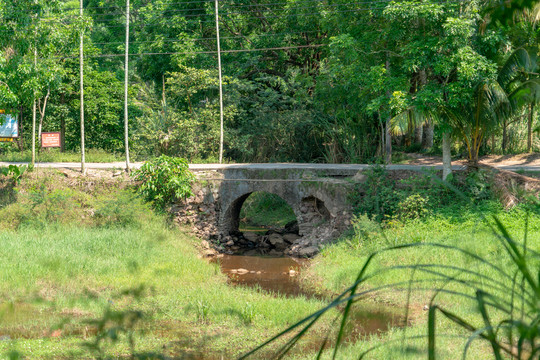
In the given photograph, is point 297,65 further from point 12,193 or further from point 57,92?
point 12,193

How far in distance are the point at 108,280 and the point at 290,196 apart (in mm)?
6729

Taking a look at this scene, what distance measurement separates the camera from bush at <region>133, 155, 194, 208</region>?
15711 millimetres

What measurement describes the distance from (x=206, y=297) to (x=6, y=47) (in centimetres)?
1078

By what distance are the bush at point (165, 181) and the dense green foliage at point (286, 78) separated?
4037 millimetres

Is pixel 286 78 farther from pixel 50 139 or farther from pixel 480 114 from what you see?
pixel 480 114

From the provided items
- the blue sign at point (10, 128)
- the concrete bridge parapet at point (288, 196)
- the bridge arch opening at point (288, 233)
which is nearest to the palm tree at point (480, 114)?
the concrete bridge parapet at point (288, 196)

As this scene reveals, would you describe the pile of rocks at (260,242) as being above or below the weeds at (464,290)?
below

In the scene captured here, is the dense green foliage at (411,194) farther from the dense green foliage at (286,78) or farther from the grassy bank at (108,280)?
the grassy bank at (108,280)

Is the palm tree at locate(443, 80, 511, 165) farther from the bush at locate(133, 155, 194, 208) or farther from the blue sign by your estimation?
the blue sign

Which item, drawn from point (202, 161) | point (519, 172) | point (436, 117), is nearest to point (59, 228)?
point (202, 161)

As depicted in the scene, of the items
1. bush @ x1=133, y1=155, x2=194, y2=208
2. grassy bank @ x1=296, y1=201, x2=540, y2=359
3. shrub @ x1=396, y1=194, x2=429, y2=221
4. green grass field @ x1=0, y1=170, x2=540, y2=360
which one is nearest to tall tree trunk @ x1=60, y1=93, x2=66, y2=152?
green grass field @ x1=0, y1=170, x2=540, y2=360

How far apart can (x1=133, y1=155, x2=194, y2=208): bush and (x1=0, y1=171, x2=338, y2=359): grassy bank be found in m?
0.62

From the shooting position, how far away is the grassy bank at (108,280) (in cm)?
757

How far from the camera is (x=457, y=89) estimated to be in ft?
41.9
